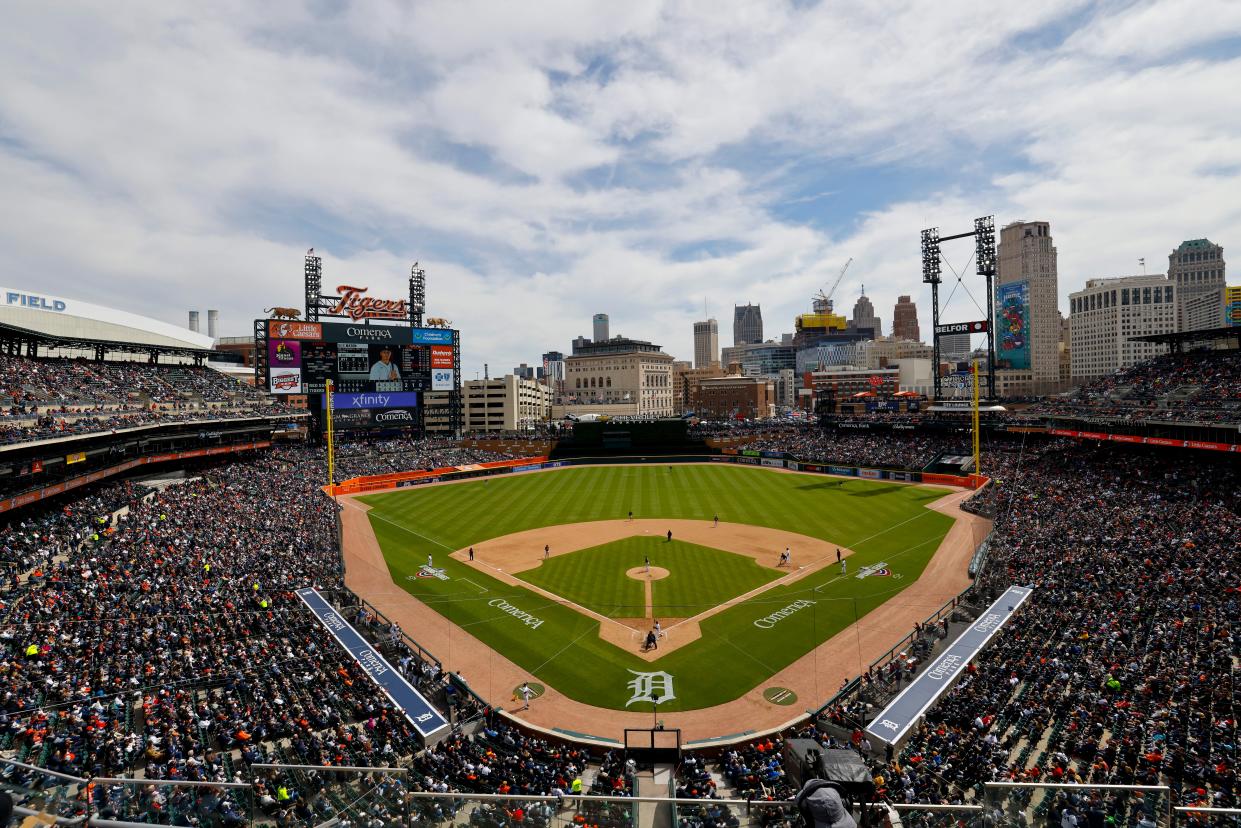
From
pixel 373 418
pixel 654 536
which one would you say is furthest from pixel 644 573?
pixel 373 418

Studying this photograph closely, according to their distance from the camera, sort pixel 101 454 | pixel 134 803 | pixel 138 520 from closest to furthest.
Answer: pixel 134 803, pixel 138 520, pixel 101 454

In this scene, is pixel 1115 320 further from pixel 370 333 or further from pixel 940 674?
pixel 940 674

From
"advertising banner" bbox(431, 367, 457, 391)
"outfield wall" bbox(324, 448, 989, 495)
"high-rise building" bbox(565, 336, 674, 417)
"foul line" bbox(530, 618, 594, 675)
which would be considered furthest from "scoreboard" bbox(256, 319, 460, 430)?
"high-rise building" bbox(565, 336, 674, 417)

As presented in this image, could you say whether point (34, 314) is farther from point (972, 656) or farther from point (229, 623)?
point (972, 656)

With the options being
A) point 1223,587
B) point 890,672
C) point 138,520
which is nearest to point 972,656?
point 890,672

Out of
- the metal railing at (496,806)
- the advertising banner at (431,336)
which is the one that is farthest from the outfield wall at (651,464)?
the metal railing at (496,806)

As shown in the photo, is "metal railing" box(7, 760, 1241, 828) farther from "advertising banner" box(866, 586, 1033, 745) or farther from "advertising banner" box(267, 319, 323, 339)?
"advertising banner" box(267, 319, 323, 339)
